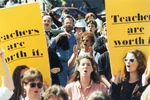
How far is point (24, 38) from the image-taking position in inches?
281

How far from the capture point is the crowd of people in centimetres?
623

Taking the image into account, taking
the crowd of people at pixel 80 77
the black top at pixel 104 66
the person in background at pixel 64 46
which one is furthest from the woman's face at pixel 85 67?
the person in background at pixel 64 46

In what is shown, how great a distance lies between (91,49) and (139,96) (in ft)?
5.97

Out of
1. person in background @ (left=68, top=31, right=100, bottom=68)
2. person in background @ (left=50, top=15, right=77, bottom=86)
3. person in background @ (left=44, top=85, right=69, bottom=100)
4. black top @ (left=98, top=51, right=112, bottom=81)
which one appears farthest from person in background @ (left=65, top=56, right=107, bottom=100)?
person in background @ (left=50, top=15, right=77, bottom=86)

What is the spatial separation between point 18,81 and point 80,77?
80 cm

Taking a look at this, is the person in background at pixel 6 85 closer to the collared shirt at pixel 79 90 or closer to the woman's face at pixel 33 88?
the woman's face at pixel 33 88

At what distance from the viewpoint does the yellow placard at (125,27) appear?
277 inches

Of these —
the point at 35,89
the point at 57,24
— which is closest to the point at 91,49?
the point at 35,89

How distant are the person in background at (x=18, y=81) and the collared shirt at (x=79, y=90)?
58cm

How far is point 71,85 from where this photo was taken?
715cm

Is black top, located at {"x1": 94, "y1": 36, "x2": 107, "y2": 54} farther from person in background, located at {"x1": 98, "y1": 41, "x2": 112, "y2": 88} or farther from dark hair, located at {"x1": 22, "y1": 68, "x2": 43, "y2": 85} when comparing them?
dark hair, located at {"x1": 22, "y1": 68, "x2": 43, "y2": 85}

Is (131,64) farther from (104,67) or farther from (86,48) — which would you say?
(86,48)

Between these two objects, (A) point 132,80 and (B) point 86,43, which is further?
(B) point 86,43

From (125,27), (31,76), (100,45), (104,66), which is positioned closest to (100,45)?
(100,45)
